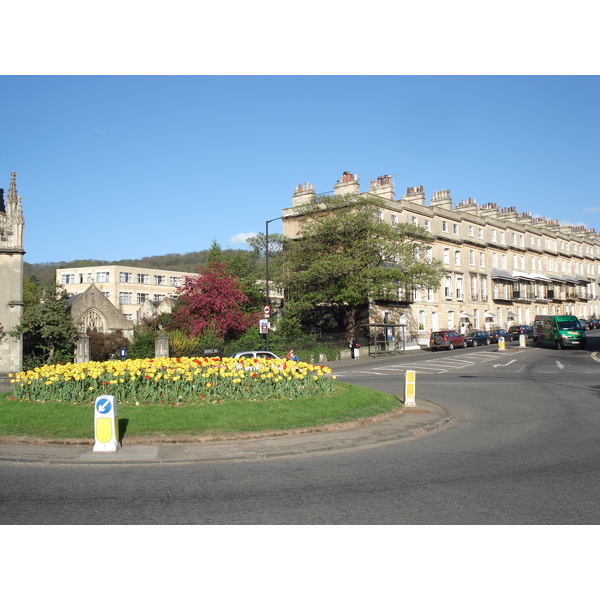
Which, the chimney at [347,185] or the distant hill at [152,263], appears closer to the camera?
the chimney at [347,185]

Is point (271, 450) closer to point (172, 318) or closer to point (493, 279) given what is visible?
point (172, 318)

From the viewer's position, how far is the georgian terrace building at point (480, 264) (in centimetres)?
5456

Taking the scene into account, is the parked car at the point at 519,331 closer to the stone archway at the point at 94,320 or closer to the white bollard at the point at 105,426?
the stone archway at the point at 94,320

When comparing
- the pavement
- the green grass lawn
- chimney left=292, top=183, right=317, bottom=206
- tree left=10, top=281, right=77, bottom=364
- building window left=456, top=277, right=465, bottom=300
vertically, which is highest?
chimney left=292, top=183, right=317, bottom=206

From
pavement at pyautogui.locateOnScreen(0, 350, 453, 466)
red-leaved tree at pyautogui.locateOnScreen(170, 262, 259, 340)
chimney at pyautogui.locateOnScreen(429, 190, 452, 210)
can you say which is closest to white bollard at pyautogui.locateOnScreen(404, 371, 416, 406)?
pavement at pyautogui.locateOnScreen(0, 350, 453, 466)

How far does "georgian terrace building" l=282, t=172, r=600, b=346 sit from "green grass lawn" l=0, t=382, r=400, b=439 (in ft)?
114

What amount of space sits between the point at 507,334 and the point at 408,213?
1522 cm

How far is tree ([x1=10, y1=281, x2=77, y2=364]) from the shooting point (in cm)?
2931

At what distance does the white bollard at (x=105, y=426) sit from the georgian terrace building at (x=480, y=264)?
37670mm

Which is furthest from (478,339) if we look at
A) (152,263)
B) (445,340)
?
(152,263)

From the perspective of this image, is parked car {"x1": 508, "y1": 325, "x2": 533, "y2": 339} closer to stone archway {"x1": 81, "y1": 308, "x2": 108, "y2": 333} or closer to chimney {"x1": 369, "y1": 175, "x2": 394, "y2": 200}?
chimney {"x1": 369, "y1": 175, "x2": 394, "y2": 200}

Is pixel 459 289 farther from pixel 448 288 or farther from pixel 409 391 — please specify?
pixel 409 391

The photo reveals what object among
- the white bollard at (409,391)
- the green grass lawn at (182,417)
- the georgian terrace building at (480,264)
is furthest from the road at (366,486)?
the georgian terrace building at (480,264)

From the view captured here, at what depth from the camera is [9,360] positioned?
27.7 meters
